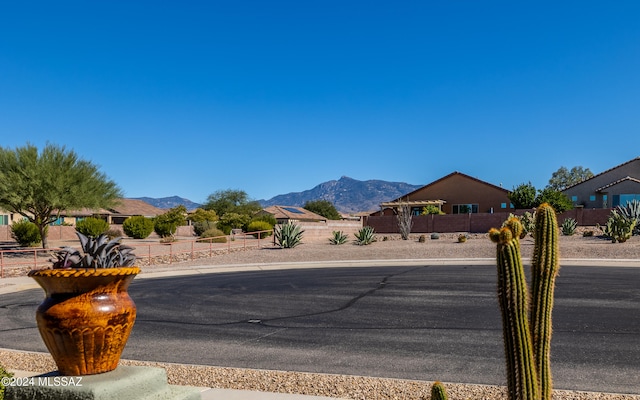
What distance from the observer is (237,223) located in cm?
6347

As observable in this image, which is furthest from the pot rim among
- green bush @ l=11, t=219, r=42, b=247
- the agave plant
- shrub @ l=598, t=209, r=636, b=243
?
green bush @ l=11, t=219, r=42, b=247

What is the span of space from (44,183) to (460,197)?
4051cm

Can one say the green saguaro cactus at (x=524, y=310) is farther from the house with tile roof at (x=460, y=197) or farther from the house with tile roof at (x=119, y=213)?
the house with tile roof at (x=119, y=213)

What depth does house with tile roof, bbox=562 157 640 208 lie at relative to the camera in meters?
48.8

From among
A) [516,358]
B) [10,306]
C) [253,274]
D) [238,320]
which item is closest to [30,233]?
[253,274]

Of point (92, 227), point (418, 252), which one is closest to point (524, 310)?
point (418, 252)

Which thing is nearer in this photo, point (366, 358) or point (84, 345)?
point (84, 345)

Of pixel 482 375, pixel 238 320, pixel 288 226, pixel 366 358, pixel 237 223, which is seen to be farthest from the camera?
pixel 237 223

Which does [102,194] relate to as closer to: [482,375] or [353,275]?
[353,275]

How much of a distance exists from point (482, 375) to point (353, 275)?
44.5 ft

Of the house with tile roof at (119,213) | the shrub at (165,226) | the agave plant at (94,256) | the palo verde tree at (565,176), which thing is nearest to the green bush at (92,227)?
the shrub at (165,226)

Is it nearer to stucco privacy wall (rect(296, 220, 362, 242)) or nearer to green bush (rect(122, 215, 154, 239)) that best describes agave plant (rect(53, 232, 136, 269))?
stucco privacy wall (rect(296, 220, 362, 242))

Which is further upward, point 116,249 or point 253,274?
point 116,249

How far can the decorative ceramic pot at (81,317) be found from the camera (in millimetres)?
4586
